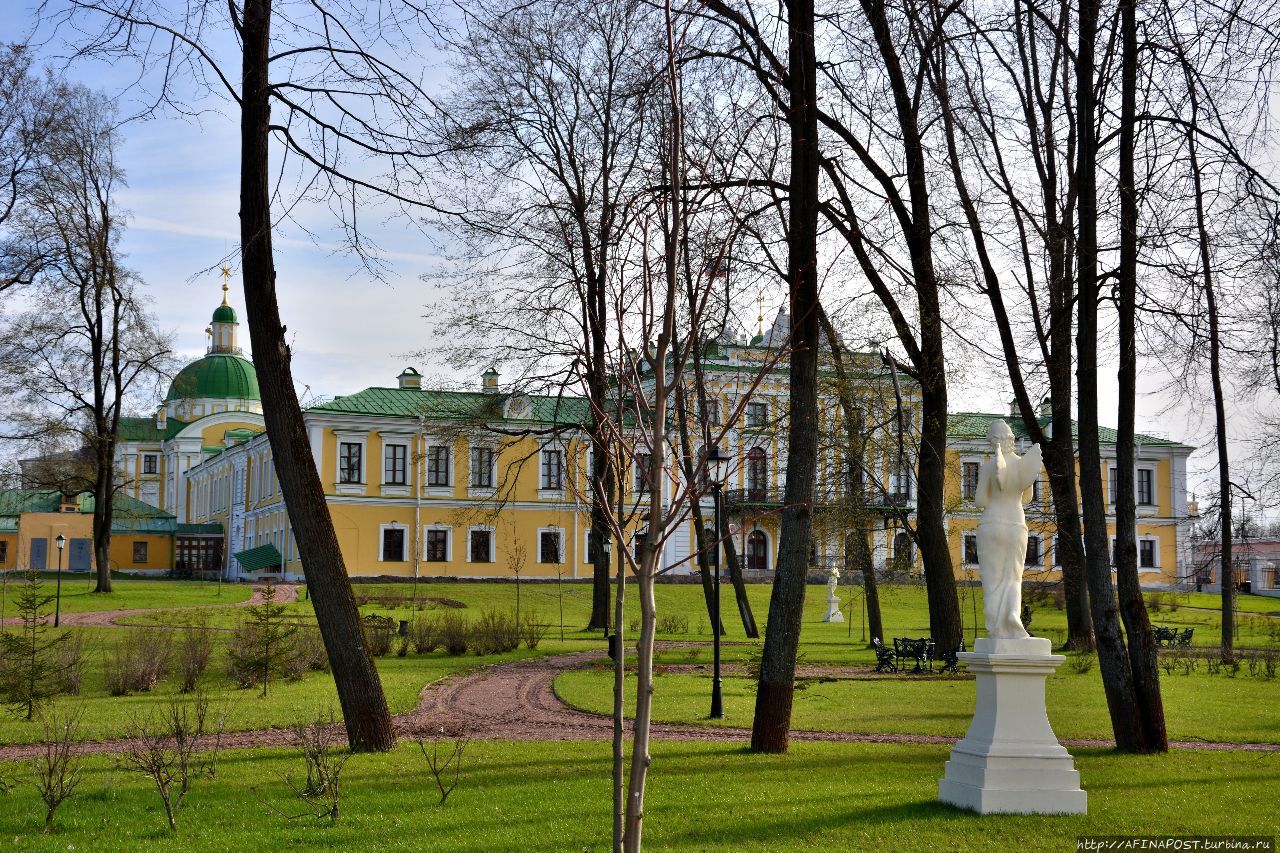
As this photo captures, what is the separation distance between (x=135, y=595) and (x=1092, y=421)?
31464 millimetres

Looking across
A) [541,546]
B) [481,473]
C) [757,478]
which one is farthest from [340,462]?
[757,478]

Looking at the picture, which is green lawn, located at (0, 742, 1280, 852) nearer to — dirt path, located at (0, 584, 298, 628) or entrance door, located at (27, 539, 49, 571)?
dirt path, located at (0, 584, 298, 628)

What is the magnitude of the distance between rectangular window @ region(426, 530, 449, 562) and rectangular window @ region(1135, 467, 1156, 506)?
1260 inches

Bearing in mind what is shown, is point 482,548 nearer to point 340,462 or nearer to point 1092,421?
point 340,462

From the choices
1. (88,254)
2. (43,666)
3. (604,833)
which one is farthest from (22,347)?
(604,833)

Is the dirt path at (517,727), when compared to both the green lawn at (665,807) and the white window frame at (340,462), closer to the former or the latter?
the green lawn at (665,807)

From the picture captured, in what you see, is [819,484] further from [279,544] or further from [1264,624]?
[279,544]

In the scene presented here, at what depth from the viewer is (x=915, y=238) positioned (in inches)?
556

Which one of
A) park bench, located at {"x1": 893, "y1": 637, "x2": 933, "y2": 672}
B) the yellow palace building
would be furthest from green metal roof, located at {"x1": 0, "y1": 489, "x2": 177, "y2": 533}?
park bench, located at {"x1": 893, "y1": 637, "x2": 933, "y2": 672}

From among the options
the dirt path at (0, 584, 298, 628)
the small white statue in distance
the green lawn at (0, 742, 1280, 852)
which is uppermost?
the small white statue in distance

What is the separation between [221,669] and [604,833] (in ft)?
41.4

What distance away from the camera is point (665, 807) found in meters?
8.14

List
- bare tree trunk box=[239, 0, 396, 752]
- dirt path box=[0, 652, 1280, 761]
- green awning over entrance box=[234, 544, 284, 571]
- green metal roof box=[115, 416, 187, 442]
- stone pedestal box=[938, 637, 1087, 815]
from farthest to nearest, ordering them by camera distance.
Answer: green metal roof box=[115, 416, 187, 442]
green awning over entrance box=[234, 544, 284, 571]
dirt path box=[0, 652, 1280, 761]
bare tree trunk box=[239, 0, 396, 752]
stone pedestal box=[938, 637, 1087, 815]

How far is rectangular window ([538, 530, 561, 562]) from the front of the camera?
47.7 meters
